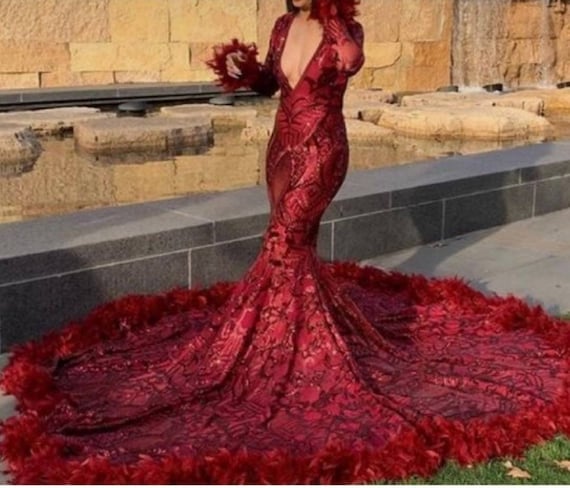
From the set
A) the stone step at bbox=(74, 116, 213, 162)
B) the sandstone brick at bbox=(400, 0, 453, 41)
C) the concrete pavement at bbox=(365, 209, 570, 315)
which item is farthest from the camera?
the sandstone brick at bbox=(400, 0, 453, 41)

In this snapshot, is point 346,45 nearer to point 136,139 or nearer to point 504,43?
point 136,139

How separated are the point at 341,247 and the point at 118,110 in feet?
22.9

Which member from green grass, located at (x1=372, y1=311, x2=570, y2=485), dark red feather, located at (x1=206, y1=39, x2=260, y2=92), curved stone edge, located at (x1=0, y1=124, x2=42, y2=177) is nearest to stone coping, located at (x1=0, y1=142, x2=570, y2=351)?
dark red feather, located at (x1=206, y1=39, x2=260, y2=92)

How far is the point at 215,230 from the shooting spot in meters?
5.39

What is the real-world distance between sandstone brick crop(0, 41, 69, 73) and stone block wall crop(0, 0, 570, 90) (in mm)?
14

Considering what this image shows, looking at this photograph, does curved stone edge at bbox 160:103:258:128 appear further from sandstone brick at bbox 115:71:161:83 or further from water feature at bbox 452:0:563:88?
water feature at bbox 452:0:563:88

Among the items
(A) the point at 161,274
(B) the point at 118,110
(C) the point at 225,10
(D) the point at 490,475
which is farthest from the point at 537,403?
(C) the point at 225,10

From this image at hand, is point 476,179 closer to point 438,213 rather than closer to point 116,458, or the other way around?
point 438,213

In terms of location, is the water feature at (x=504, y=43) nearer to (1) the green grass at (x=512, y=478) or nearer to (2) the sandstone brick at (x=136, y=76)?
(2) the sandstone brick at (x=136, y=76)

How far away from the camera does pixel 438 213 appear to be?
22.5 feet

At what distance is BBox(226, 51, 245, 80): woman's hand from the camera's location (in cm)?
404

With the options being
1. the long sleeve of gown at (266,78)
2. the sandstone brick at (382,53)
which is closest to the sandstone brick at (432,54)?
the sandstone brick at (382,53)

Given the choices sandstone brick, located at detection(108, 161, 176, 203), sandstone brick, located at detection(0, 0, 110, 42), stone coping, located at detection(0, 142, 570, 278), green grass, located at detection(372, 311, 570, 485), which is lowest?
green grass, located at detection(372, 311, 570, 485)

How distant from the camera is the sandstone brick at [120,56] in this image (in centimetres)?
1397
